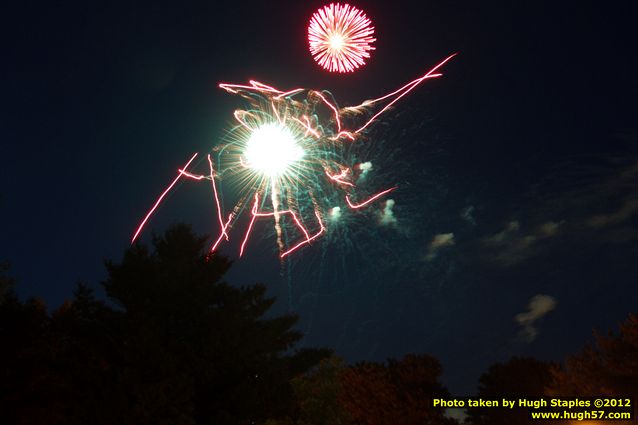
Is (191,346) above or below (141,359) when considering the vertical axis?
above

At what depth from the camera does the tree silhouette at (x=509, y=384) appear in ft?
99.7

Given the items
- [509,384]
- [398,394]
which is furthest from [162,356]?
[509,384]

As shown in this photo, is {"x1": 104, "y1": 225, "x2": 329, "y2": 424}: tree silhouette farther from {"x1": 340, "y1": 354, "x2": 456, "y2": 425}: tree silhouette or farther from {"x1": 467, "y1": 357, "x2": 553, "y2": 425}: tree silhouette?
{"x1": 467, "y1": 357, "x2": 553, "y2": 425}: tree silhouette

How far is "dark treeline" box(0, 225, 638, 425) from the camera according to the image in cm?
1627

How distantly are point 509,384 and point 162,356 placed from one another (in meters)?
24.3

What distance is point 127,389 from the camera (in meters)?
16.2

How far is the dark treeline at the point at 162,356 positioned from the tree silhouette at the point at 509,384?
5.06 m

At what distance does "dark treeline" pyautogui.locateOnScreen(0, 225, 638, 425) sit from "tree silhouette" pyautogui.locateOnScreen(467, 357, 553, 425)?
16.6 ft

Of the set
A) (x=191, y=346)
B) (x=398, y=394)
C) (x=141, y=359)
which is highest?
(x=398, y=394)

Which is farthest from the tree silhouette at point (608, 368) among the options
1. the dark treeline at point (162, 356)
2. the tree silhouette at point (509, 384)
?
the tree silhouette at point (509, 384)

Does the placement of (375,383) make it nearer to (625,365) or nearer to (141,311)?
(625,365)

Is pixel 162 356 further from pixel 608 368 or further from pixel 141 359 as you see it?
pixel 608 368

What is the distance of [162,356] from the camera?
16312 millimetres

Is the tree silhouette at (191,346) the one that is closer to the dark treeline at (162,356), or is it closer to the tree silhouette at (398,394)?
the dark treeline at (162,356)
